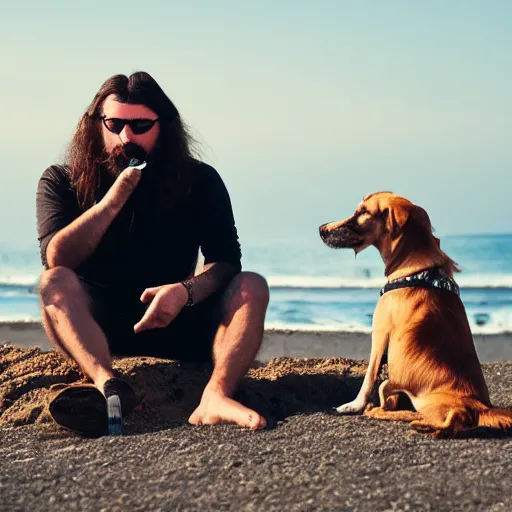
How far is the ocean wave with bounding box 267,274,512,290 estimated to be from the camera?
17.9 m

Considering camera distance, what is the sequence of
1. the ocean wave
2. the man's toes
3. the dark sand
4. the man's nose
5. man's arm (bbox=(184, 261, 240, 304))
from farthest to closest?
the ocean wave < the man's nose < man's arm (bbox=(184, 261, 240, 304)) < the man's toes < the dark sand

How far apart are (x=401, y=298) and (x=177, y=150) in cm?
185

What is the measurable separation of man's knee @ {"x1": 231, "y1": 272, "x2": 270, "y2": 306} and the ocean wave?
39.2ft

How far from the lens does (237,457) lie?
13.3 ft

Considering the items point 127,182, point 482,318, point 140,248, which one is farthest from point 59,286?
point 482,318

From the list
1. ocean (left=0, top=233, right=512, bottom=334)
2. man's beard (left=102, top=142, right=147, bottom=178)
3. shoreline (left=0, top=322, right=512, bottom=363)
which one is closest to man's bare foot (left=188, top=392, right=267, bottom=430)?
man's beard (left=102, top=142, right=147, bottom=178)

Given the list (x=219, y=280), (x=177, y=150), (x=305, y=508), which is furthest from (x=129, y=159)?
(x=305, y=508)

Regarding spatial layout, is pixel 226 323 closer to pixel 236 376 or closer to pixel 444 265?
pixel 236 376

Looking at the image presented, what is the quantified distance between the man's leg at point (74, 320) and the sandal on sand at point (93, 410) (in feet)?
0.62

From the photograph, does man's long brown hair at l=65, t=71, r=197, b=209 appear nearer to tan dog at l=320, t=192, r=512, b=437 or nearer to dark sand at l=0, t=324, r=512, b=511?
dark sand at l=0, t=324, r=512, b=511

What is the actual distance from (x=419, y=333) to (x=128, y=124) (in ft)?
7.07

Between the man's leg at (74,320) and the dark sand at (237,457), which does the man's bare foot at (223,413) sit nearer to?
the dark sand at (237,457)

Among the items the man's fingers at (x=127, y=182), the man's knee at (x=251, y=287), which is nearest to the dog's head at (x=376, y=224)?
the man's knee at (x=251, y=287)

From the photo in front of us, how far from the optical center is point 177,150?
5660mm
